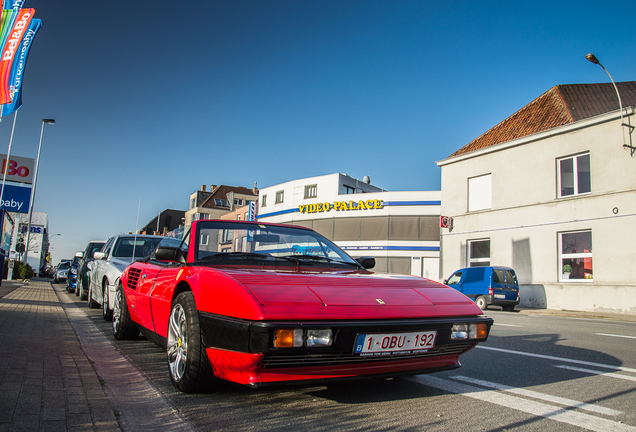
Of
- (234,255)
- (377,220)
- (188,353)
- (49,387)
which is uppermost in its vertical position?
(377,220)

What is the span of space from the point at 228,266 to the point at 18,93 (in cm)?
1350

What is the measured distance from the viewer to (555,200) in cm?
1923

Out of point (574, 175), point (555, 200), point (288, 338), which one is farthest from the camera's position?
point (555, 200)

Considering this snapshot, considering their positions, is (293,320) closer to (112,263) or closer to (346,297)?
(346,297)

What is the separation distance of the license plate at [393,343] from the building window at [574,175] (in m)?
18.3

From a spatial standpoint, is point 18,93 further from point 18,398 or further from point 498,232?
point 498,232

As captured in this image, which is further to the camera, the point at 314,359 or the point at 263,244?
the point at 263,244

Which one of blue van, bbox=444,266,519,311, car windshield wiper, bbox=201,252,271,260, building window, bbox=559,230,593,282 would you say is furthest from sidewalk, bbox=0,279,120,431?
building window, bbox=559,230,593,282

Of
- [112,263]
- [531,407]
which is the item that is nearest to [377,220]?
[112,263]

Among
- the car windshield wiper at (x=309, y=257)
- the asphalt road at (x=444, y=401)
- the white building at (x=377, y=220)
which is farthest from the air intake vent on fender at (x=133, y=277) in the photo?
the white building at (x=377, y=220)

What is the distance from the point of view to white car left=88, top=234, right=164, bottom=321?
7.60m

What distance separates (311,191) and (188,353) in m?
41.2

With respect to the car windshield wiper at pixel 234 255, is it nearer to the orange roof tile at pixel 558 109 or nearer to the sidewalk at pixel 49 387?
the sidewalk at pixel 49 387

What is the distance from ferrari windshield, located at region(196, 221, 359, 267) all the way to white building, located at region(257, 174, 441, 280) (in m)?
30.5
